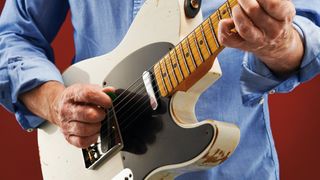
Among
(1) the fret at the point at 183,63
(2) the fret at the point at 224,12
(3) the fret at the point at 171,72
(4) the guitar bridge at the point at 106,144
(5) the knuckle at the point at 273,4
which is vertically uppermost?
(5) the knuckle at the point at 273,4

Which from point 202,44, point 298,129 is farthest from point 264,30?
point 298,129

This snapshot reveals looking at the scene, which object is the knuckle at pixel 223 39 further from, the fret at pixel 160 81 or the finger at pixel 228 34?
the fret at pixel 160 81

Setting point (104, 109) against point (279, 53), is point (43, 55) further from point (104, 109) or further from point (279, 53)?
point (279, 53)

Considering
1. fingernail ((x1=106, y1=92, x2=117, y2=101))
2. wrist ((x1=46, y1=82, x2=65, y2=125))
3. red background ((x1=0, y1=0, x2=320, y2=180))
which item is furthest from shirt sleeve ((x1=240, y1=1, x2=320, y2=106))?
red background ((x1=0, y1=0, x2=320, y2=180))

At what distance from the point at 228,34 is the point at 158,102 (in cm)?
20

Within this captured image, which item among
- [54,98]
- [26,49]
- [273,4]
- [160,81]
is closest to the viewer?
[273,4]

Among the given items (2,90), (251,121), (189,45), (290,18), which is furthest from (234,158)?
(2,90)

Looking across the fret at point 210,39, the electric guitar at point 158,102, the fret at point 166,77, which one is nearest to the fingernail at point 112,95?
the electric guitar at point 158,102

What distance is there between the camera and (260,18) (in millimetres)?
573

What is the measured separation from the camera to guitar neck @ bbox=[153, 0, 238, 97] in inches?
26.8

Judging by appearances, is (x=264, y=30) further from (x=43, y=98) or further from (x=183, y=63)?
(x=43, y=98)

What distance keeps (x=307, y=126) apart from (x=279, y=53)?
640 mm

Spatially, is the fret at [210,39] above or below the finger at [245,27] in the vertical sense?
below

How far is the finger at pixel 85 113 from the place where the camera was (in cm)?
80
